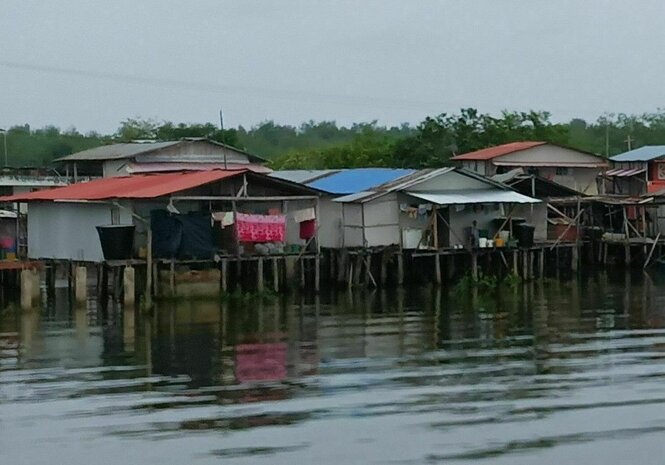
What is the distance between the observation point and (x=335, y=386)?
18266mm

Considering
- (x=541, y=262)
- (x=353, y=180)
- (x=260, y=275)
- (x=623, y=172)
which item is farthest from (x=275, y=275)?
(x=623, y=172)

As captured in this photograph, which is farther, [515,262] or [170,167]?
Result: [170,167]

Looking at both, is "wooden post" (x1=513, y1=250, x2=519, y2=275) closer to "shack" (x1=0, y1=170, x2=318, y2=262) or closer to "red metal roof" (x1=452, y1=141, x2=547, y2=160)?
"shack" (x1=0, y1=170, x2=318, y2=262)

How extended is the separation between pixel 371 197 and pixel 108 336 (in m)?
A: 12.2

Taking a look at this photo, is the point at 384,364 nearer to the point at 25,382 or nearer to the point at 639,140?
the point at 25,382

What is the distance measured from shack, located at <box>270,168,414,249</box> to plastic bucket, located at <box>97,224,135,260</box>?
560 centimetres

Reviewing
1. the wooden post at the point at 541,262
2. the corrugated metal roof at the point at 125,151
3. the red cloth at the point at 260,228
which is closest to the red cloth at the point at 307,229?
the red cloth at the point at 260,228

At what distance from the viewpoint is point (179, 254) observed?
31.4 meters

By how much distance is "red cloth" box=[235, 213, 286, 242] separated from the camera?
32.4 m

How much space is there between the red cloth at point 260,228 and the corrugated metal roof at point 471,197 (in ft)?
15.0

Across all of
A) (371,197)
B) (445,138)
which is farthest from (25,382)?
(445,138)

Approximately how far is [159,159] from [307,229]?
11792 millimetres

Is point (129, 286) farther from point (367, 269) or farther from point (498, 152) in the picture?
point (498, 152)

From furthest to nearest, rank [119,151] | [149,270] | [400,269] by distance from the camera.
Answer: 1. [119,151]
2. [400,269]
3. [149,270]
